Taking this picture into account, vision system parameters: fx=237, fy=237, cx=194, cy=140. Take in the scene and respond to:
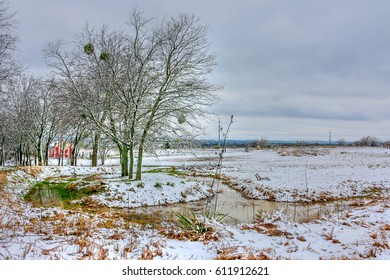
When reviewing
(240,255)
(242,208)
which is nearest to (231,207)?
(242,208)

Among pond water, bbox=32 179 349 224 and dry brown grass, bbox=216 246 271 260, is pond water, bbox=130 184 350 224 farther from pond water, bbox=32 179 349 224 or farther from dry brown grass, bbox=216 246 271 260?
dry brown grass, bbox=216 246 271 260


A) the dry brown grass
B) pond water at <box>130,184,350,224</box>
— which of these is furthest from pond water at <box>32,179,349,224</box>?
the dry brown grass

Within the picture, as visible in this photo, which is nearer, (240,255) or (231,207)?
(240,255)

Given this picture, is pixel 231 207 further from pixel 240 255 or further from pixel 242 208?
pixel 240 255

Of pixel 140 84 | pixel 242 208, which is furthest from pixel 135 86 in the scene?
pixel 242 208

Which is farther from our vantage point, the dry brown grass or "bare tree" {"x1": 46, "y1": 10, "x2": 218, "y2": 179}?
"bare tree" {"x1": 46, "y1": 10, "x2": 218, "y2": 179}

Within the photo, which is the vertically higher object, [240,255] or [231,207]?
[240,255]

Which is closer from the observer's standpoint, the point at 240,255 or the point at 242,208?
the point at 240,255

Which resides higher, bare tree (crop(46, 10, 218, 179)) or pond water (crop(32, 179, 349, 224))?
bare tree (crop(46, 10, 218, 179))

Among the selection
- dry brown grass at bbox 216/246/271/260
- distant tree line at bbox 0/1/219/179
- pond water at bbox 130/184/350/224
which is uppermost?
distant tree line at bbox 0/1/219/179

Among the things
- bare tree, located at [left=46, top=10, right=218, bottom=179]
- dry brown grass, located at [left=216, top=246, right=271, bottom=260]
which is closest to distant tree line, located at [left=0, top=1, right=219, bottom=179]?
bare tree, located at [left=46, top=10, right=218, bottom=179]

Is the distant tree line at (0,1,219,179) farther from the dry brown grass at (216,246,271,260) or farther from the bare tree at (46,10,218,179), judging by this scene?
the dry brown grass at (216,246,271,260)

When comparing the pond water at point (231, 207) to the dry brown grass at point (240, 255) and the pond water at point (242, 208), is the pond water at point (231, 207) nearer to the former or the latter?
the pond water at point (242, 208)
